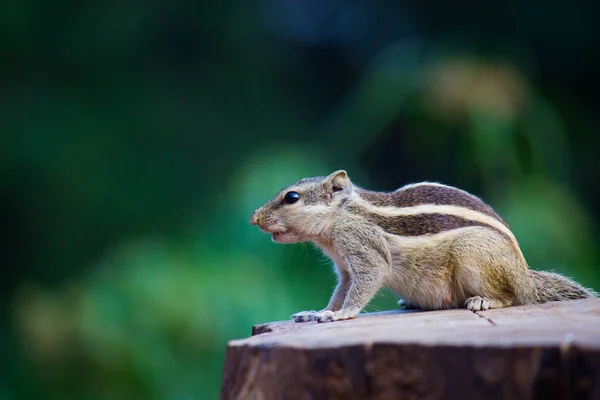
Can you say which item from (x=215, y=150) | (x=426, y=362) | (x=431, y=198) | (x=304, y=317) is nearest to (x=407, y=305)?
(x=431, y=198)

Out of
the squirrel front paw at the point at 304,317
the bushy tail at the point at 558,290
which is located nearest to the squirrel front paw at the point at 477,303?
the bushy tail at the point at 558,290

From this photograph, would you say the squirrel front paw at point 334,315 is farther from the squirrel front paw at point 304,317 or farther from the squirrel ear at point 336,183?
the squirrel ear at point 336,183

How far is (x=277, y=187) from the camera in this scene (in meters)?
6.09

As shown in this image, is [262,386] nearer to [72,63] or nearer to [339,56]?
[339,56]

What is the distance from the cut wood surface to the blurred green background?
5.19 feet

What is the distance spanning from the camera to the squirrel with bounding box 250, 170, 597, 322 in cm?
349

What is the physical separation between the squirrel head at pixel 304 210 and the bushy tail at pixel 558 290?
839 mm

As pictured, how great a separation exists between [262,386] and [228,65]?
312 inches

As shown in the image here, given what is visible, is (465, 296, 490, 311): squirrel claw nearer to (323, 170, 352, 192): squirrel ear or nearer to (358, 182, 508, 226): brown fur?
(358, 182, 508, 226): brown fur

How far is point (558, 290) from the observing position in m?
3.51

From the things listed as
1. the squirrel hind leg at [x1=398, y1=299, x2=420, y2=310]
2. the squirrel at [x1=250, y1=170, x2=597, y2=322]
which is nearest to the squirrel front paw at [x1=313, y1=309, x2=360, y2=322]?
the squirrel at [x1=250, y1=170, x2=597, y2=322]

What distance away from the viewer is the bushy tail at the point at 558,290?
3494mm

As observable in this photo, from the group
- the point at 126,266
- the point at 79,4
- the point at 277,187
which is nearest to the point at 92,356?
the point at 126,266

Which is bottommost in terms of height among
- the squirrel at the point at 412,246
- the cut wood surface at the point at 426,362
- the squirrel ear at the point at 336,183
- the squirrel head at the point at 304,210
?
the cut wood surface at the point at 426,362
